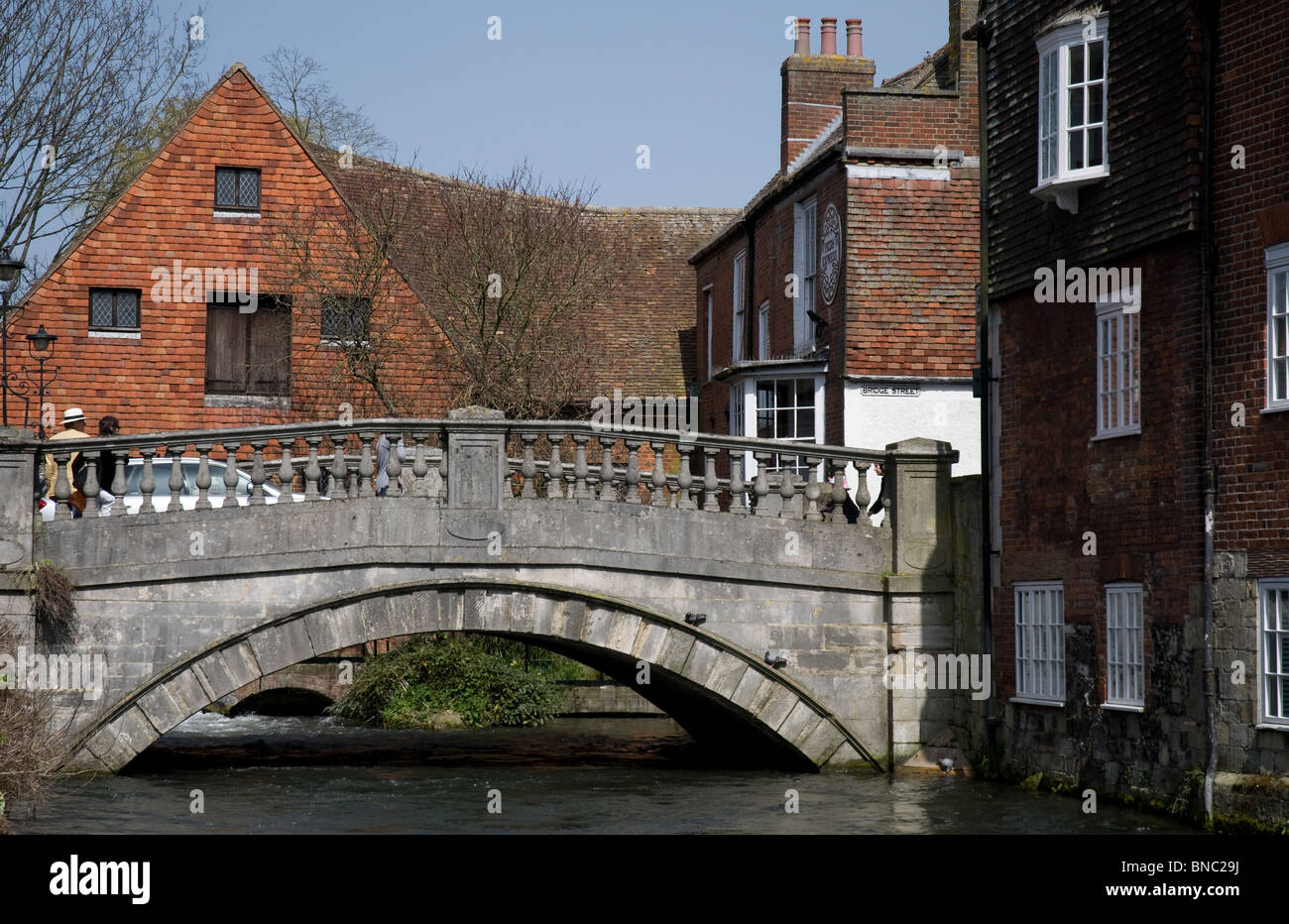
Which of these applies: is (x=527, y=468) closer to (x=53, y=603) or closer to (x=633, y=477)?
(x=633, y=477)

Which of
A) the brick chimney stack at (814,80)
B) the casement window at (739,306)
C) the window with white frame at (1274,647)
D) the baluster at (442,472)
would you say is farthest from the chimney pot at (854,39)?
the window with white frame at (1274,647)

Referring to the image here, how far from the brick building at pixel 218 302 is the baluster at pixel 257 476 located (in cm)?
952

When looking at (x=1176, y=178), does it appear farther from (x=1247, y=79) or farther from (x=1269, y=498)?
(x=1269, y=498)

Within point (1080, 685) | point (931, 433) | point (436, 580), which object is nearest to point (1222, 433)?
point (1080, 685)

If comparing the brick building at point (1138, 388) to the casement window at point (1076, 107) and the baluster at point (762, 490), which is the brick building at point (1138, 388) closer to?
the casement window at point (1076, 107)

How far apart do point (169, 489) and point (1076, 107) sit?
10523 mm

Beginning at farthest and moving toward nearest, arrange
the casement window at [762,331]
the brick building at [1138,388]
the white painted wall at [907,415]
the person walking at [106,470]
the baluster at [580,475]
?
the casement window at [762,331]
the white painted wall at [907,415]
the baluster at [580,475]
the person walking at [106,470]
the brick building at [1138,388]

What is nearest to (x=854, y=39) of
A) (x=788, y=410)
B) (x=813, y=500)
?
(x=788, y=410)

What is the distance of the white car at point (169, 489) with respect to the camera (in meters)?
16.9

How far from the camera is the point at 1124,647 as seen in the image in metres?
14.9

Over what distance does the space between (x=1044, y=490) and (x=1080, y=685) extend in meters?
1.95

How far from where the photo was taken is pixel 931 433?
73.0ft

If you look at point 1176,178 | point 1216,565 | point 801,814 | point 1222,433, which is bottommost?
point 801,814

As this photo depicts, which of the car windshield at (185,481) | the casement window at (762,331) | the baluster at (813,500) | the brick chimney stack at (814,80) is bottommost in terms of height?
the baluster at (813,500)
